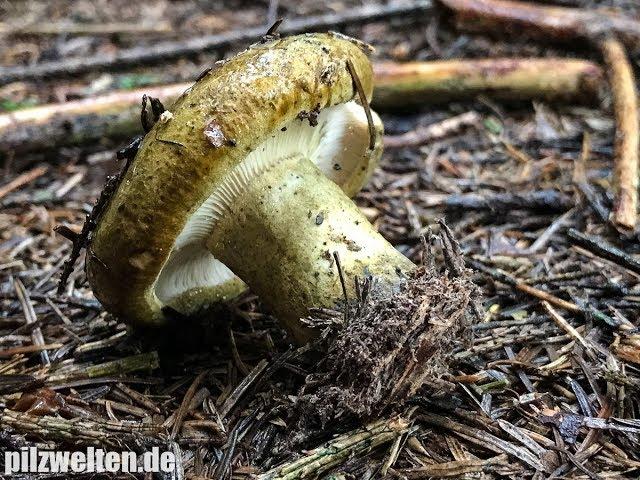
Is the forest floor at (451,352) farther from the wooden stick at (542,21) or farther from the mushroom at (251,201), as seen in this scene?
the wooden stick at (542,21)

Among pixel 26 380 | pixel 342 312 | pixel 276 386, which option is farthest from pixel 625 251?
pixel 26 380

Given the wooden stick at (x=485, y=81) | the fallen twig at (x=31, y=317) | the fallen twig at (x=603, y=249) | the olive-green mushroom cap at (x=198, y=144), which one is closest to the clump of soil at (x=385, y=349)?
the olive-green mushroom cap at (x=198, y=144)

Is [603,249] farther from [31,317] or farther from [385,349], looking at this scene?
[31,317]

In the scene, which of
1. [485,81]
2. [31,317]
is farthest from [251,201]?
[485,81]

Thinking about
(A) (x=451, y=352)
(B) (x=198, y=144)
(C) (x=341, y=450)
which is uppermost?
(B) (x=198, y=144)

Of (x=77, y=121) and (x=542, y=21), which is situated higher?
(x=542, y=21)

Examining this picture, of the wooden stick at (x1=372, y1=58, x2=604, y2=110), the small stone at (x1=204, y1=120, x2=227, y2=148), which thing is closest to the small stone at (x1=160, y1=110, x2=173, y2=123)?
the small stone at (x1=204, y1=120, x2=227, y2=148)
